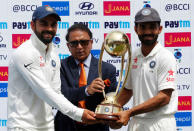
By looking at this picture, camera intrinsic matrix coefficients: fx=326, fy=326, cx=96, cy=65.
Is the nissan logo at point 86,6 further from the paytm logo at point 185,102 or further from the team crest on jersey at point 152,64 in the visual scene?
the team crest on jersey at point 152,64

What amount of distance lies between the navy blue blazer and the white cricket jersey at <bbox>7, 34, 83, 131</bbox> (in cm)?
27

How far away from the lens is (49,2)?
336 cm

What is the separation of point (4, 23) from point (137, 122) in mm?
1940

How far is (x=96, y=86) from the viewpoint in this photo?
2.04 meters

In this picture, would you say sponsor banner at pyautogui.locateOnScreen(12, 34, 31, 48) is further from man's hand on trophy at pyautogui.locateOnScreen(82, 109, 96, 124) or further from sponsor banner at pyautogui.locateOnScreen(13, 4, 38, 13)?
man's hand on trophy at pyautogui.locateOnScreen(82, 109, 96, 124)

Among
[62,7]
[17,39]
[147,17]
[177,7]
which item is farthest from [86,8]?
[147,17]

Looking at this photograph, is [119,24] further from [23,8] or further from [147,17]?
[147,17]

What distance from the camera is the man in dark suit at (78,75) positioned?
7.32 ft

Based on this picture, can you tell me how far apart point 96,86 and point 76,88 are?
230 millimetres

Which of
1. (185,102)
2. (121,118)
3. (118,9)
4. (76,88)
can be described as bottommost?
(185,102)

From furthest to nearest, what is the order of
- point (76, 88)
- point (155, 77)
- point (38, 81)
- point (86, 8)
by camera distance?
1. point (86, 8)
2. point (76, 88)
3. point (155, 77)
4. point (38, 81)

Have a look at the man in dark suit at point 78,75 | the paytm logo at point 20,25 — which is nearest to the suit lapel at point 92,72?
the man in dark suit at point 78,75

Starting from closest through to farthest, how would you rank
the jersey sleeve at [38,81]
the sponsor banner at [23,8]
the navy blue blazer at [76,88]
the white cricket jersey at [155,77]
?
the jersey sleeve at [38,81], the white cricket jersey at [155,77], the navy blue blazer at [76,88], the sponsor banner at [23,8]

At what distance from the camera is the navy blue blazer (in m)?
2.22
